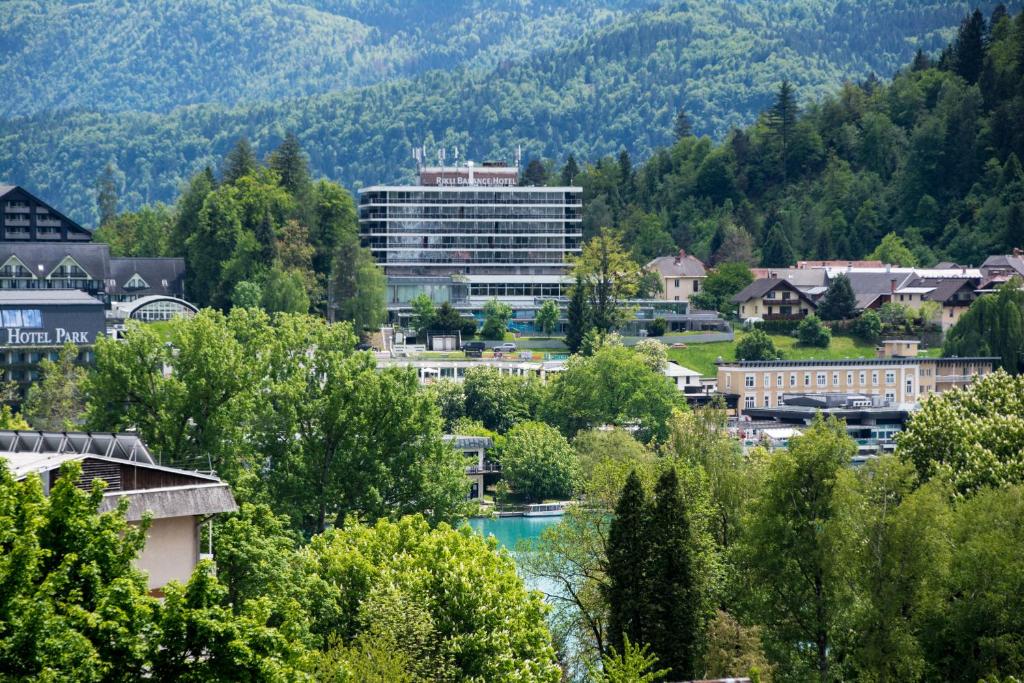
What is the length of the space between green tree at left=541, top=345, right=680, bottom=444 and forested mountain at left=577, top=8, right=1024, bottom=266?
168ft

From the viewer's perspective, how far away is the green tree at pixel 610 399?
10344 centimetres

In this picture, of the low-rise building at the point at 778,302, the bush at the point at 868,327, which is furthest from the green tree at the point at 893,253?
the bush at the point at 868,327

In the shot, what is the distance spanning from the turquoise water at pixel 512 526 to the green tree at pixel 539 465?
123 inches

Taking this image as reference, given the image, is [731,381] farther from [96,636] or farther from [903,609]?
[96,636]

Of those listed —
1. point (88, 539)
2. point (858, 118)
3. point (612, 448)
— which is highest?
point (858, 118)

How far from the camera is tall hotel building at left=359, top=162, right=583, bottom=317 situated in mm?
150750

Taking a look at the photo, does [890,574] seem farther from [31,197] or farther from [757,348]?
[31,197]

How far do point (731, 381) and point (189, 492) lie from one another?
300 ft

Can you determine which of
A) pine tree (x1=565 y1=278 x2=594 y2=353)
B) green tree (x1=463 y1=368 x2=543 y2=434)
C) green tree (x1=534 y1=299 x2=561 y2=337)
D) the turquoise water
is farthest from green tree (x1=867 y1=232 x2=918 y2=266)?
the turquoise water

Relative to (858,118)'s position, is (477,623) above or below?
below

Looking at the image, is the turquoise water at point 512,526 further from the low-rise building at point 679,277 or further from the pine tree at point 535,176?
the pine tree at point 535,176

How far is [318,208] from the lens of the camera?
15262 centimetres

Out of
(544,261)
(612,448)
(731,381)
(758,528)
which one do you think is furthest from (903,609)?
(544,261)

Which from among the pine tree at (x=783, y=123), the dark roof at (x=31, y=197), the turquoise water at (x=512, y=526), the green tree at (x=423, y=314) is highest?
the pine tree at (x=783, y=123)
